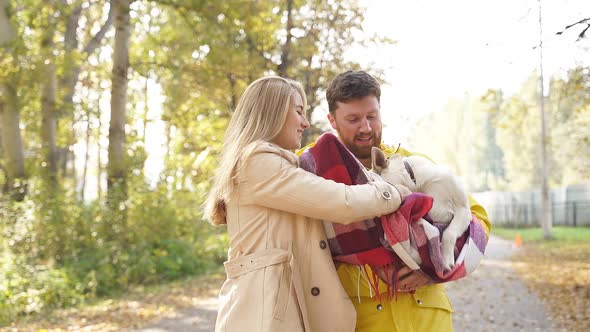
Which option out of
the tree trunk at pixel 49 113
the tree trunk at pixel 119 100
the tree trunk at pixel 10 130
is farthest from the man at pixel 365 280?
the tree trunk at pixel 119 100

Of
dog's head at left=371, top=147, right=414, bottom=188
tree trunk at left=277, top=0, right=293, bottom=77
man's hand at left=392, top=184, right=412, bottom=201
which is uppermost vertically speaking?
tree trunk at left=277, top=0, right=293, bottom=77

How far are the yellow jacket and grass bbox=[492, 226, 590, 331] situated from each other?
7.12 m

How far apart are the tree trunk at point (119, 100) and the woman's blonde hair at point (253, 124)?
11.4 m

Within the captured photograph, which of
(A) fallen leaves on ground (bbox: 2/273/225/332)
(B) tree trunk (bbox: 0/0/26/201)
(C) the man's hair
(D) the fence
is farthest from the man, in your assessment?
(D) the fence

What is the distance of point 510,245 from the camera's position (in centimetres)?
2534

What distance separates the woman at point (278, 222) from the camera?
8.04 ft

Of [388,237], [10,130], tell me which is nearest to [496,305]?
[388,237]

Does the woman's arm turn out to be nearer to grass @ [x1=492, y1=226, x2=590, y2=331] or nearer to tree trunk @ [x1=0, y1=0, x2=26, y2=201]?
grass @ [x1=492, y1=226, x2=590, y2=331]

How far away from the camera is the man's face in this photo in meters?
3.00

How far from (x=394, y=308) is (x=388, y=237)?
427 millimetres

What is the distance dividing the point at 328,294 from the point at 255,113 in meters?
0.82

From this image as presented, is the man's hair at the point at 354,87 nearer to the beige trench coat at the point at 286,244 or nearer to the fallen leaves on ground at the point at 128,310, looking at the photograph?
the beige trench coat at the point at 286,244

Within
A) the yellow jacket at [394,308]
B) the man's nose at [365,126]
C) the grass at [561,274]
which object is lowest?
the grass at [561,274]

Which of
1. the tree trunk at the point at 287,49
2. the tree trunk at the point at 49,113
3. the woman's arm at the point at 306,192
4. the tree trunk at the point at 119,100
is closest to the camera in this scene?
the woman's arm at the point at 306,192
